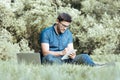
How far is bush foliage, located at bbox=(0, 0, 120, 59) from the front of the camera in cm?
1449

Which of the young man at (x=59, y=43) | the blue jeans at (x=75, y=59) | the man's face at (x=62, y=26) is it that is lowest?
the blue jeans at (x=75, y=59)

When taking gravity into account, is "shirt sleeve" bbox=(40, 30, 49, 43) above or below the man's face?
below

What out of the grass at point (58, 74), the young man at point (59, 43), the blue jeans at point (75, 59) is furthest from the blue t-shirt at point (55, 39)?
the grass at point (58, 74)

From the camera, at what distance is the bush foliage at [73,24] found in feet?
47.5

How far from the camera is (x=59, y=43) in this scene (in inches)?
336

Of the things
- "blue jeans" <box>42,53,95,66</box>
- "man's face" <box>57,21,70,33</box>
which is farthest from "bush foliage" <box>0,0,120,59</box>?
"blue jeans" <box>42,53,95,66</box>

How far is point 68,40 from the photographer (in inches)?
340

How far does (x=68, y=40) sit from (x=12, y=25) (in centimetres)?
632

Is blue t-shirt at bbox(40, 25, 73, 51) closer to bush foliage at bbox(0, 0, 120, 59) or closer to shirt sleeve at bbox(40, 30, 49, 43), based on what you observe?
shirt sleeve at bbox(40, 30, 49, 43)

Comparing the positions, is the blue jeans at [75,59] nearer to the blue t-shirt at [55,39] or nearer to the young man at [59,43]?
the young man at [59,43]

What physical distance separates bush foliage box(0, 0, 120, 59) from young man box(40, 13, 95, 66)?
5.61 meters

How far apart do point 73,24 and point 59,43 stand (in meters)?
6.94

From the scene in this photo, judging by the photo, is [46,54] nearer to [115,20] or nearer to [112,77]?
[112,77]

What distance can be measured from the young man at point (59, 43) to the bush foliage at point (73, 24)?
5606 mm
